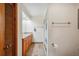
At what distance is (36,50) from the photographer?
4.79ft

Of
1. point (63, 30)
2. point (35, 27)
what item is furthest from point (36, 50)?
point (63, 30)

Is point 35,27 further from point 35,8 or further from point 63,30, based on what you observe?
point 63,30

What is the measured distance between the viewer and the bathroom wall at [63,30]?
1.43 meters

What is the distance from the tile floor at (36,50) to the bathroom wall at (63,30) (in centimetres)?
9

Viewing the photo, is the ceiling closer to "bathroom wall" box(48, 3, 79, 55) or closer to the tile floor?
"bathroom wall" box(48, 3, 79, 55)

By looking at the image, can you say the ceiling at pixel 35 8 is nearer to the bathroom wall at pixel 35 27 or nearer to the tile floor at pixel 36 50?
the bathroom wall at pixel 35 27

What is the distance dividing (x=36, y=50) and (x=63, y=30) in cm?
39

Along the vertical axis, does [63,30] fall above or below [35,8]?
Answer: below

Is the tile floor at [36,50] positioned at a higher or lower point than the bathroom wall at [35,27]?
lower

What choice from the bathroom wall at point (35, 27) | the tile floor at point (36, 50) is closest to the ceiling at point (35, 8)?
the bathroom wall at point (35, 27)

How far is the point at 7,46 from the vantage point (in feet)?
4.75

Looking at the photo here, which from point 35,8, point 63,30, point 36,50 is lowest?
point 36,50

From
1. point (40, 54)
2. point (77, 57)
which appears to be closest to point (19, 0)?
point (40, 54)

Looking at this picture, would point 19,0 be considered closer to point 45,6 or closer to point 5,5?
point 5,5
